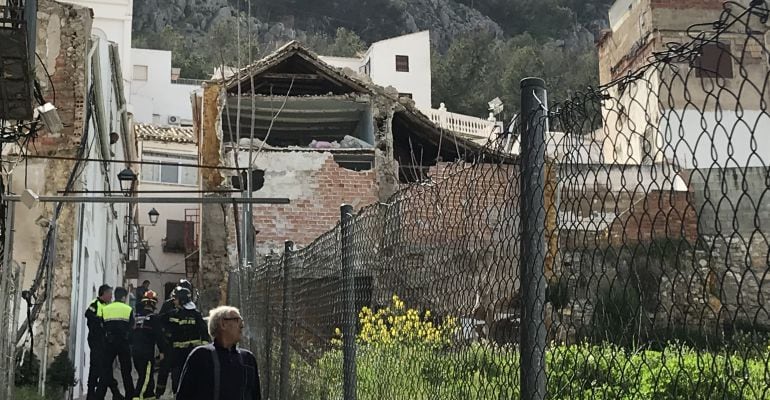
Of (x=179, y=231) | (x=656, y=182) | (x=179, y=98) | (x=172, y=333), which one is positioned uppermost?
(x=179, y=98)

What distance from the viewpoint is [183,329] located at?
35.3 ft

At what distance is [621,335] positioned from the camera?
276cm

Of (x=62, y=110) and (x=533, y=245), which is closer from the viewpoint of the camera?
(x=533, y=245)

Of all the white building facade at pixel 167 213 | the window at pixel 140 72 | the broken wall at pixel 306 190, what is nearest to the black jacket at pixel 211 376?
the broken wall at pixel 306 190

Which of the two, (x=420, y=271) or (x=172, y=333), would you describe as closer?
(x=420, y=271)

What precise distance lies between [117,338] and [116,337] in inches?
1.2

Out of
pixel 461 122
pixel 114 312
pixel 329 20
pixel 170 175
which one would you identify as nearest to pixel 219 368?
pixel 114 312

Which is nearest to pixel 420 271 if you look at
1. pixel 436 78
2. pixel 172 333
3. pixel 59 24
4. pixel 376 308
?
pixel 376 308

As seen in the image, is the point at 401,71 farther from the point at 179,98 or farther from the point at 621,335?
the point at 621,335

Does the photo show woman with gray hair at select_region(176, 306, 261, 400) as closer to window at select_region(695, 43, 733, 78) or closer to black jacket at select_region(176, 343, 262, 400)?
black jacket at select_region(176, 343, 262, 400)

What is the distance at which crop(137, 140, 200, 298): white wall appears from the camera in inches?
1420

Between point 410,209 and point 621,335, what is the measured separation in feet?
5.60

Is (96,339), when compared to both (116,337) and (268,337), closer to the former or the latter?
(116,337)

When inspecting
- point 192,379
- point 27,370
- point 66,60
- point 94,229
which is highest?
point 66,60
